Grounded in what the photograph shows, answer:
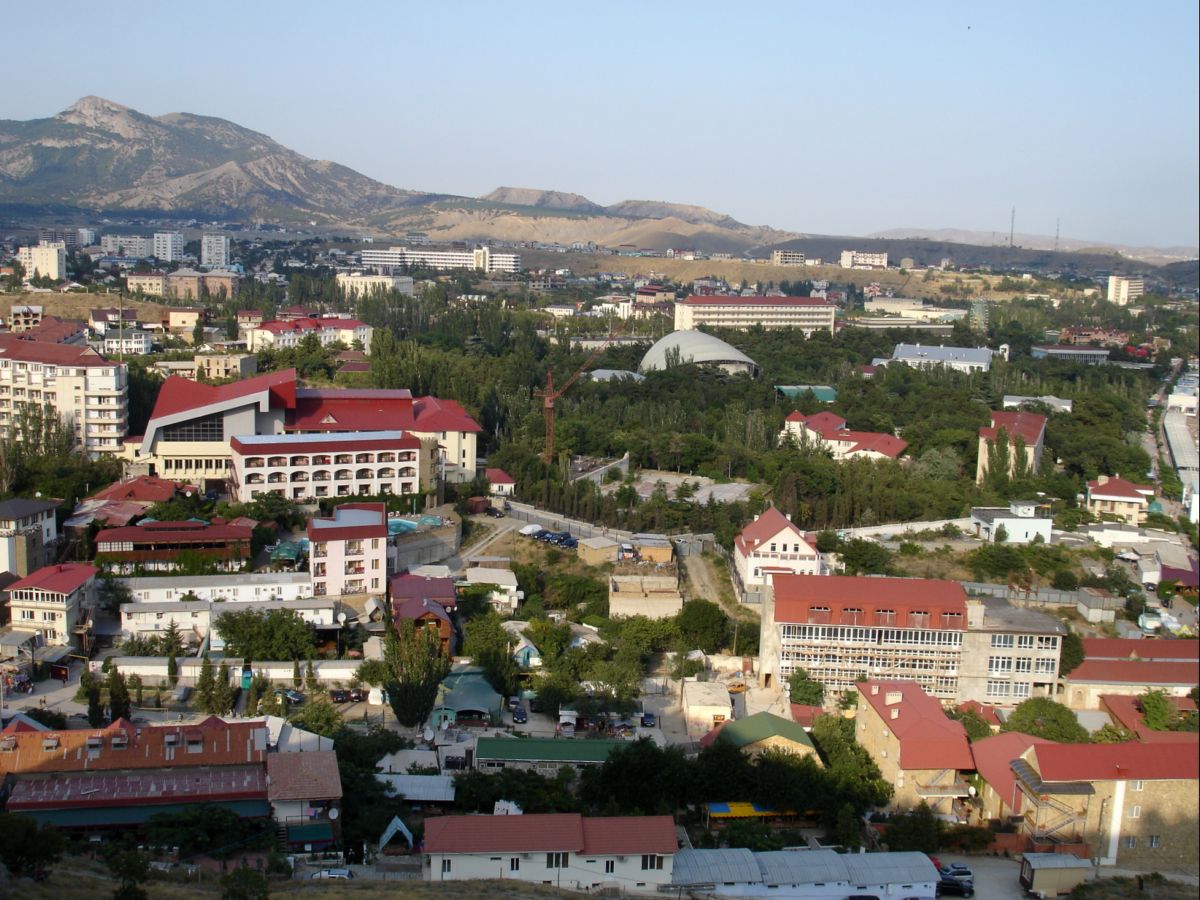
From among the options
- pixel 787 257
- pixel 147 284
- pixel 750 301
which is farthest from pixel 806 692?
pixel 787 257

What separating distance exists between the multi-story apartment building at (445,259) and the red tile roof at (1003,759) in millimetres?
44346

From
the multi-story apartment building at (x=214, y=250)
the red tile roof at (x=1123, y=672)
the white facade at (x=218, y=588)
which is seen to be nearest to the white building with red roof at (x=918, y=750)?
the red tile roof at (x=1123, y=672)

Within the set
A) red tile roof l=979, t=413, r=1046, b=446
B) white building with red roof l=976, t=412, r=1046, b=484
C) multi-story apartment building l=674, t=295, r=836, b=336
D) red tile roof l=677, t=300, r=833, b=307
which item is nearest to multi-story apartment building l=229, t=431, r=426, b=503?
white building with red roof l=976, t=412, r=1046, b=484

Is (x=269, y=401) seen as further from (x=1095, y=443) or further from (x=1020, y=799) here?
(x=1095, y=443)

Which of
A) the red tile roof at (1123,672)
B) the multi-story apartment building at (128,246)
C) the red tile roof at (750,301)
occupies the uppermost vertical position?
the multi-story apartment building at (128,246)

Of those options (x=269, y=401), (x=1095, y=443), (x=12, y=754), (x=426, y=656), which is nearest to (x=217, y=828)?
(x=12, y=754)

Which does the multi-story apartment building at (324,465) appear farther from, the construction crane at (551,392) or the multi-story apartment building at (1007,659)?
the multi-story apartment building at (1007,659)

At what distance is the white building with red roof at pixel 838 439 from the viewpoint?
19.6 metres

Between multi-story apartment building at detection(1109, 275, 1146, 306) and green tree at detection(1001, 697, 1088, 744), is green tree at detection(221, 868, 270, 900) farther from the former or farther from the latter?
multi-story apartment building at detection(1109, 275, 1146, 306)

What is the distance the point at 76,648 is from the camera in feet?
39.0

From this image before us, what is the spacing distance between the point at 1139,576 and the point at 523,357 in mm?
13533

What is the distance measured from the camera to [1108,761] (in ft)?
30.0

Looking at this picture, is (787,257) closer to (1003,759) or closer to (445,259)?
(445,259)

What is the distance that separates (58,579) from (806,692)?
7078mm
